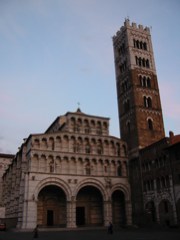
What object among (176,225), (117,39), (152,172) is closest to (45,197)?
(152,172)

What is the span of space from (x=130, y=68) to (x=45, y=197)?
2742 cm

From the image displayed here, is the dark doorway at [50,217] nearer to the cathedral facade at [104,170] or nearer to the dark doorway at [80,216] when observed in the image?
the cathedral facade at [104,170]

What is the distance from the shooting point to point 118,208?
1764 inches

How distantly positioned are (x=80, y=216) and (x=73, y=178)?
263 inches

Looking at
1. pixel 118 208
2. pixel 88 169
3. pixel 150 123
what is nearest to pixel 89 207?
pixel 118 208

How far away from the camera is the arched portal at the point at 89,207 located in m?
42.5

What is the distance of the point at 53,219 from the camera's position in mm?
Answer: 40844

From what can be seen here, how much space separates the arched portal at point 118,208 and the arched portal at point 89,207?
2.25 metres

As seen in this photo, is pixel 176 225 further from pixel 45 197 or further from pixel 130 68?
pixel 130 68

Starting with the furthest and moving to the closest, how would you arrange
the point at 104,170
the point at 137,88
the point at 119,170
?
the point at 137,88 < the point at 119,170 < the point at 104,170

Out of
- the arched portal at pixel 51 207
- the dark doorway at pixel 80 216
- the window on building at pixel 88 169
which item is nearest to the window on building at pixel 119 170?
the window on building at pixel 88 169

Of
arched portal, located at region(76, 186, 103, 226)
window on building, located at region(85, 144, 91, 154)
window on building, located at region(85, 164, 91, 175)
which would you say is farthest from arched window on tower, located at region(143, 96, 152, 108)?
arched portal, located at region(76, 186, 103, 226)

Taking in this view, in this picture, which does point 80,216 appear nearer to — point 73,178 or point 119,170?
point 73,178

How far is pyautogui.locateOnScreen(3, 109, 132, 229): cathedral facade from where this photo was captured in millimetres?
38688
